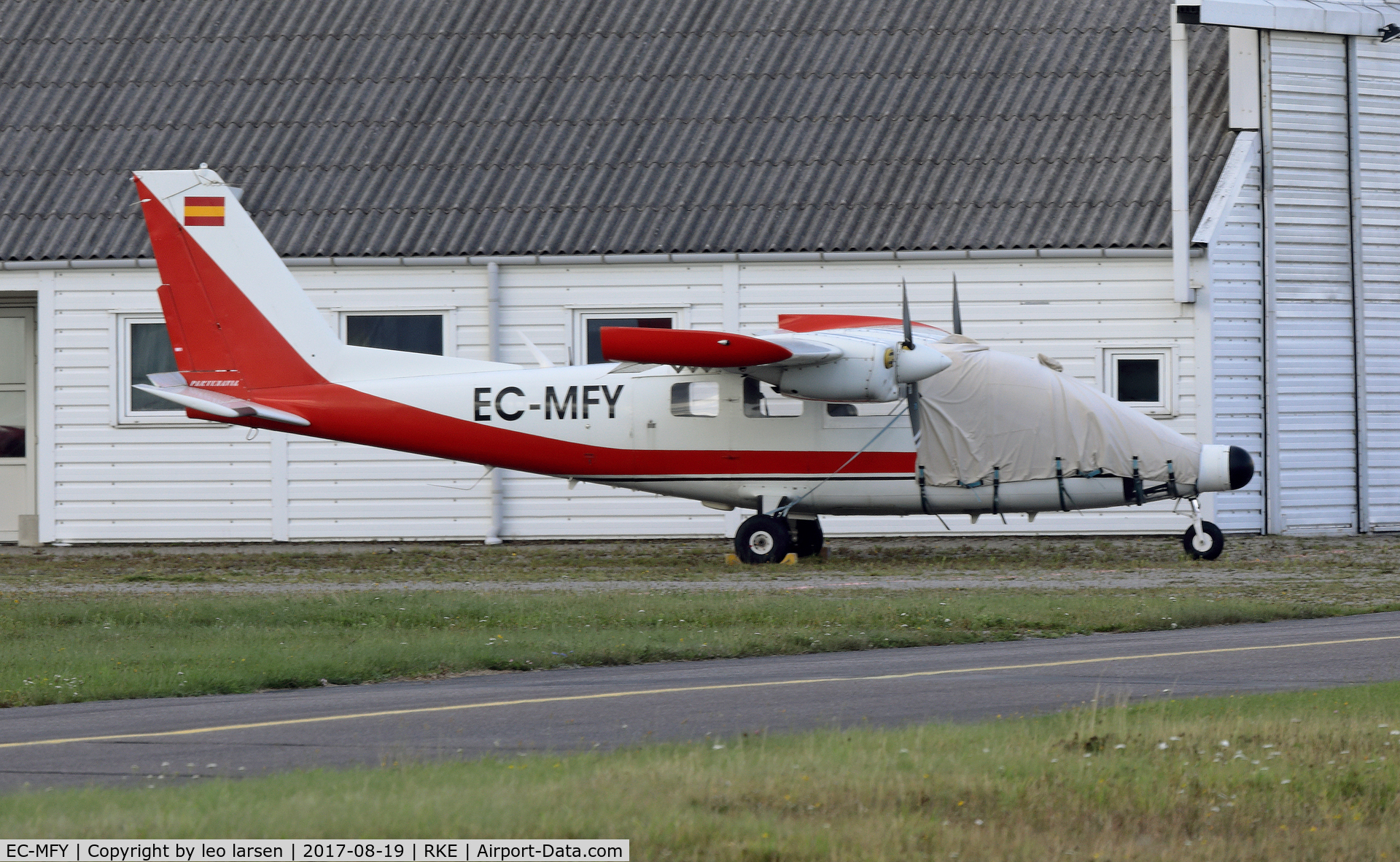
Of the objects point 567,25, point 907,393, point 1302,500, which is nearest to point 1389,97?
point 1302,500

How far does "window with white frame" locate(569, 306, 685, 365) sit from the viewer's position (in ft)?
82.6

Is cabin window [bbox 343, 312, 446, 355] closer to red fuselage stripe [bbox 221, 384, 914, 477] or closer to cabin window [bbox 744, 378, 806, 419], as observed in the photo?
red fuselage stripe [bbox 221, 384, 914, 477]

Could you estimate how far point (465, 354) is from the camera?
25.2m

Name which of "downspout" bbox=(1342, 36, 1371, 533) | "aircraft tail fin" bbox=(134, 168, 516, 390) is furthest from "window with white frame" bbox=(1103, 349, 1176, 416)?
"aircraft tail fin" bbox=(134, 168, 516, 390)

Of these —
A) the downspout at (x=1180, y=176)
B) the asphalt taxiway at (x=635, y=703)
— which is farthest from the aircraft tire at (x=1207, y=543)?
the asphalt taxiway at (x=635, y=703)

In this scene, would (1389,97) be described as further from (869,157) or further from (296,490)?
(296,490)

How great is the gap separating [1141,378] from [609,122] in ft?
29.8

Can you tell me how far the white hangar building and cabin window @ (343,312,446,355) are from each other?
0.19 feet

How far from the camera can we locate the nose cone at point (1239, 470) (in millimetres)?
20562

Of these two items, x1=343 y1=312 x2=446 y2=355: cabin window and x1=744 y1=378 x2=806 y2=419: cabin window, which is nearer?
x1=744 y1=378 x2=806 y2=419: cabin window

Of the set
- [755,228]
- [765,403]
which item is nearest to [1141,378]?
[755,228]

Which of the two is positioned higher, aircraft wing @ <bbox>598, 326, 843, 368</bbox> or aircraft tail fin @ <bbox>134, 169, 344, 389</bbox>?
aircraft tail fin @ <bbox>134, 169, 344, 389</bbox>

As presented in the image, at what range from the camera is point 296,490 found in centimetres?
2534

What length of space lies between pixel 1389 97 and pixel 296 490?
17340 millimetres
